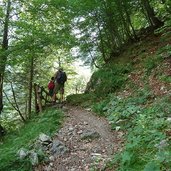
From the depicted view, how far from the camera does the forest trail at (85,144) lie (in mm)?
8008

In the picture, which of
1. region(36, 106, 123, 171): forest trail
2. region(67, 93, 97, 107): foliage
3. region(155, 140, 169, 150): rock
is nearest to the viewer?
region(155, 140, 169, 150): rock

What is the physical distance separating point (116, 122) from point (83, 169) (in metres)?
3.01

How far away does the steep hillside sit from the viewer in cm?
663

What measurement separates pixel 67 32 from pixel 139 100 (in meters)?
8.06

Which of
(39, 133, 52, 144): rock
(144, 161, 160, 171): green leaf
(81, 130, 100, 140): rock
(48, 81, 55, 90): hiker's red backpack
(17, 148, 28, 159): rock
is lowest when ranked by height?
(144, 161, 160, 171): green leaf

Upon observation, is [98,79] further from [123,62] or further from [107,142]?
[107,142]

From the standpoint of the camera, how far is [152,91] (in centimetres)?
1148

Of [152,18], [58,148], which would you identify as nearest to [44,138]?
[58,148]

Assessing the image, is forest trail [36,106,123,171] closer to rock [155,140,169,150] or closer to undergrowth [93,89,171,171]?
undergrowth [93,89,171,171]

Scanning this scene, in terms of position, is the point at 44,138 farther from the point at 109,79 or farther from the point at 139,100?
the point at 109,79

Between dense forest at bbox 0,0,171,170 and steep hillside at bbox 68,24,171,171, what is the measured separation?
0.32 meters

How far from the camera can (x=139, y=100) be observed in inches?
440

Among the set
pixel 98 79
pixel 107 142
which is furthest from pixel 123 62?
pixel 107 142

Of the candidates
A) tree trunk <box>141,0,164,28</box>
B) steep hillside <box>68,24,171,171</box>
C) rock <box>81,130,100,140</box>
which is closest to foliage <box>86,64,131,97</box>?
steep hillside <box>68,24,171,171</box>
